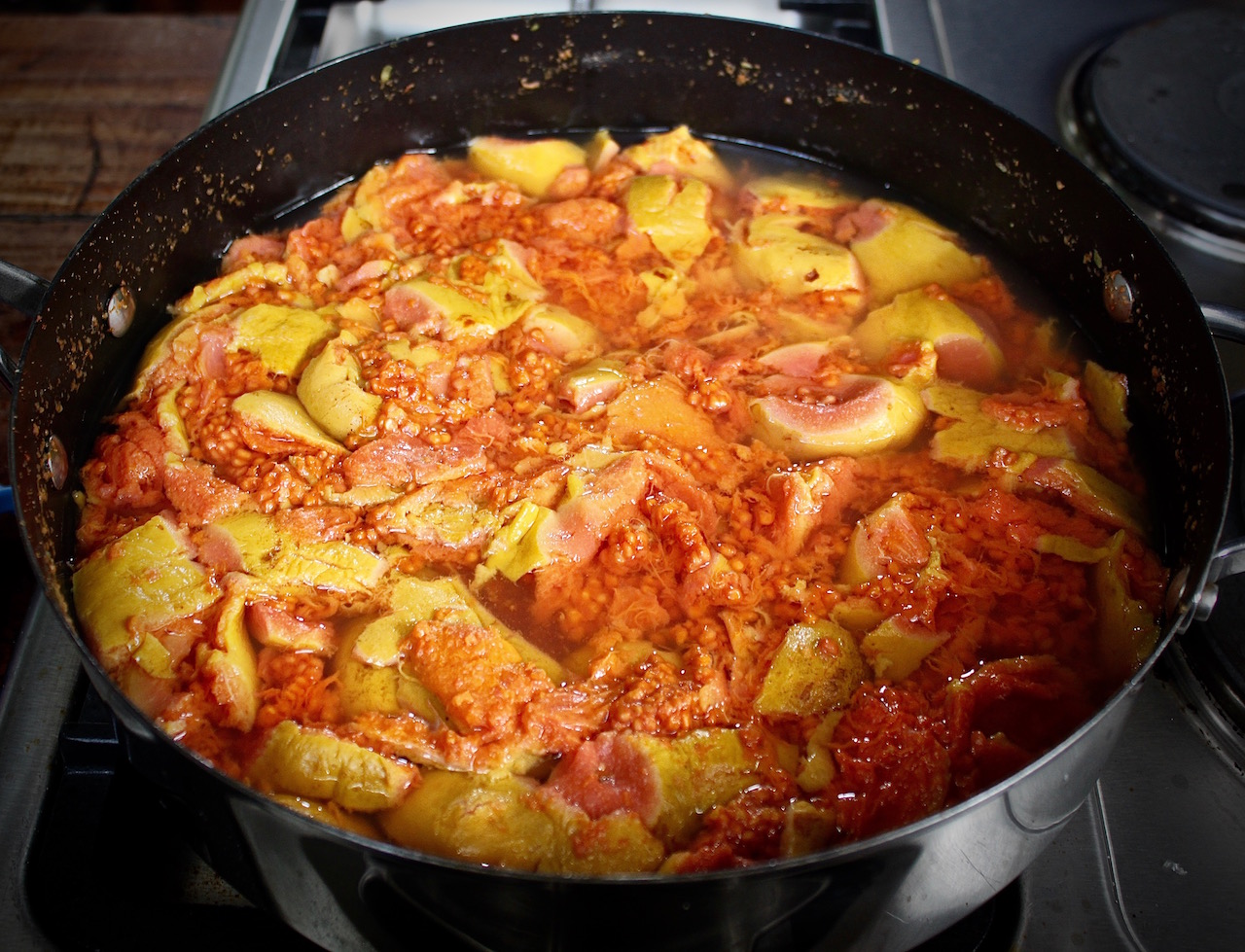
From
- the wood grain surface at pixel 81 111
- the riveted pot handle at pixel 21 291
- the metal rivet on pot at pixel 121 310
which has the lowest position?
the wood grain surface at pixel 81 111

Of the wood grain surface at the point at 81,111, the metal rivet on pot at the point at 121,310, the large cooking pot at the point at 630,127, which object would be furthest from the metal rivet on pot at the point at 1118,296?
the wood grain surface at the point at 81,111

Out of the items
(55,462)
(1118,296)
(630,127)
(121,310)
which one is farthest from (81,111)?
(1118,296)

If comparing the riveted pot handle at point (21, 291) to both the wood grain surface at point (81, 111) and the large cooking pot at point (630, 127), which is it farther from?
Answer: the wood grain surface at point (81, 111)

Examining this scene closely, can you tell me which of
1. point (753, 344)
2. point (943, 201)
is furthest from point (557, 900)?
point (943, 201)

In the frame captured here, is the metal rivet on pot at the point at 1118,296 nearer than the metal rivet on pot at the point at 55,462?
No

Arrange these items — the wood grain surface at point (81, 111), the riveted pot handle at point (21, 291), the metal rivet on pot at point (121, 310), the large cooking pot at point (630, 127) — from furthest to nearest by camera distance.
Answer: the wood grain surface at point (81, 111) < the metal rivet on pot at point (121, 310) < the riveted pot handle at point (21, 291) < the large cooking pot at point (630, 127)

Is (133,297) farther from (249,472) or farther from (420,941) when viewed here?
(420,941)
